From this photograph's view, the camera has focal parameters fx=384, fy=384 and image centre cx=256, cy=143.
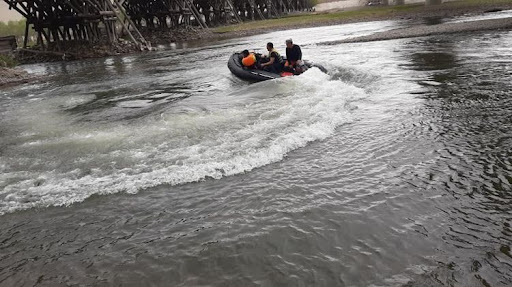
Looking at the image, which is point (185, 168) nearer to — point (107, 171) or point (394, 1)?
point (107, 171)

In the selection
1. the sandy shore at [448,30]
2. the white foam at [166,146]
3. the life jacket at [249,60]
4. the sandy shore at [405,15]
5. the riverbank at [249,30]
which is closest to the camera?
the white foam at [166,146]

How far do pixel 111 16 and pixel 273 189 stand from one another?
23.2 meters

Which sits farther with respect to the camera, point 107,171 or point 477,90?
point 477,90

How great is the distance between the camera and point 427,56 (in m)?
13.5

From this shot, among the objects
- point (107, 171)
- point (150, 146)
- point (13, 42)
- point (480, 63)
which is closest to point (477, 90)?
point (480, 63)

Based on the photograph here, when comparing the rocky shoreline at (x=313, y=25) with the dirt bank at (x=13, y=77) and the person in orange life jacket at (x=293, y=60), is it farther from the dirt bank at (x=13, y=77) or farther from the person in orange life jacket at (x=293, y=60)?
the person in orange life jacket at (x=293, y=60)

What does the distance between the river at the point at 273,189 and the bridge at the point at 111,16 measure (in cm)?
1617

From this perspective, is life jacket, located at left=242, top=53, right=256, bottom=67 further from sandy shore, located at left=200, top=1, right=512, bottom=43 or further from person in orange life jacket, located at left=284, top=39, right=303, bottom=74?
sandy shore, located at left=200, top=1, right=512, bottom=43

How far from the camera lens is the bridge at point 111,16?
24.0m

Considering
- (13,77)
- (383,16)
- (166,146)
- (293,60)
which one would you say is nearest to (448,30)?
(293,60)

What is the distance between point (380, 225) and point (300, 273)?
1.07 metres

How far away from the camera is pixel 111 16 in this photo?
24250mm

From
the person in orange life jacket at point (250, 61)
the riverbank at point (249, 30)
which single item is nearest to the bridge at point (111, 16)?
the riverbank at point (249, 30)

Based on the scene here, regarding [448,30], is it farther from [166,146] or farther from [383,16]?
[166,146]
